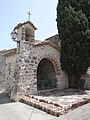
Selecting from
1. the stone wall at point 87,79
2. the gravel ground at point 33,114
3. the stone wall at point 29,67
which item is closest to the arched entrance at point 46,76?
the stone wall at point 29,67

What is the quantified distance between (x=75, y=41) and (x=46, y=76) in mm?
3643

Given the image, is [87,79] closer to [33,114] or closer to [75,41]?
[75,41]

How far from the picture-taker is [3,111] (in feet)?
27.8

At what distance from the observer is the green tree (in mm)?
12492

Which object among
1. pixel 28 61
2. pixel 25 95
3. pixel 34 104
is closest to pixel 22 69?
pixel 28 61

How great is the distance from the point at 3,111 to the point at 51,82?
5416mm

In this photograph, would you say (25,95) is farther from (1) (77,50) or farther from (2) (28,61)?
(1) (77,50)

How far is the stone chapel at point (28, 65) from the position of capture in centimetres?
1105

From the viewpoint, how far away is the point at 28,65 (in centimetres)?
1130

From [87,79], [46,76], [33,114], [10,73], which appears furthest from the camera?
[46,76]

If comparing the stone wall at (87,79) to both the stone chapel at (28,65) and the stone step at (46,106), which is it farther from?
the stone step at (46,106)

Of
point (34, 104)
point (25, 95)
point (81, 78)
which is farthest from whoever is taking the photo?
point (81, 78)

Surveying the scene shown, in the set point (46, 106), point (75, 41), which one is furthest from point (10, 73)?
point (46, 106)

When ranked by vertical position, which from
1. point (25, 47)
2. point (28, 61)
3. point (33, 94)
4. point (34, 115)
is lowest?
point (34, 115)
